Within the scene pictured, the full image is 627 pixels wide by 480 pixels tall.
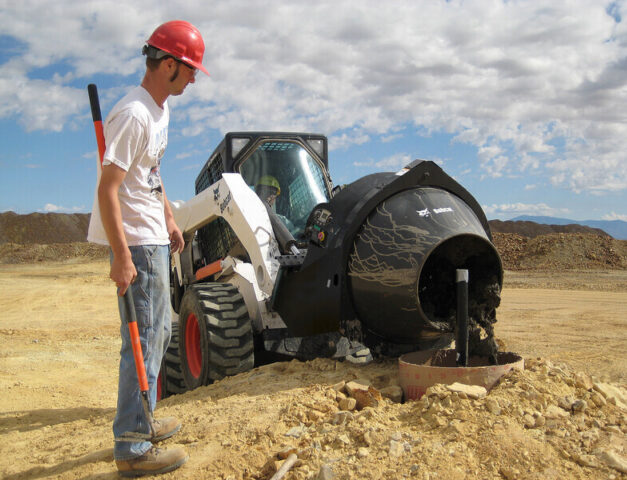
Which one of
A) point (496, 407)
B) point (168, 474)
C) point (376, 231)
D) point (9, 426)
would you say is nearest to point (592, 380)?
point (496, 407)

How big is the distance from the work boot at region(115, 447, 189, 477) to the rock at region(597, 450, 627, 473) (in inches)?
82.9

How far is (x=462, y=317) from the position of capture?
3.84 metres

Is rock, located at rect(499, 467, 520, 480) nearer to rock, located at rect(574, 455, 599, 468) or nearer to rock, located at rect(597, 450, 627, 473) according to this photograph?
rock, located at rect(574, 455, 599, 468)

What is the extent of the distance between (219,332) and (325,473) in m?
2.25

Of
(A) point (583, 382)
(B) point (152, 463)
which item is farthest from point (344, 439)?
(A) point (583, 382)

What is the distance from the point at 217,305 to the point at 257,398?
1.18 metres

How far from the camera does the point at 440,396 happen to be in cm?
339

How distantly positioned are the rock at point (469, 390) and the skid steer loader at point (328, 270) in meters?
0.63

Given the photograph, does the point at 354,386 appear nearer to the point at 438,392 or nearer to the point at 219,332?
the point at 438,392

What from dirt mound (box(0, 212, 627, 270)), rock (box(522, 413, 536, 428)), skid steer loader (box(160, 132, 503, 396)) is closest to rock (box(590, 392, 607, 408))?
rock (box(522, 413, 536, 428))

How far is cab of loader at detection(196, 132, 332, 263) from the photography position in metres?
6.05

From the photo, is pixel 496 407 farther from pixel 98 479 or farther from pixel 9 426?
pixel 9 426

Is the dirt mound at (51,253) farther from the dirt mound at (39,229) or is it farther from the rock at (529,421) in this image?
the rock at (529,421)

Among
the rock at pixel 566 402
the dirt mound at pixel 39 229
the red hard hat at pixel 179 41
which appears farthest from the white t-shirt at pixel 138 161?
the dirt mound at pixel 39 229
